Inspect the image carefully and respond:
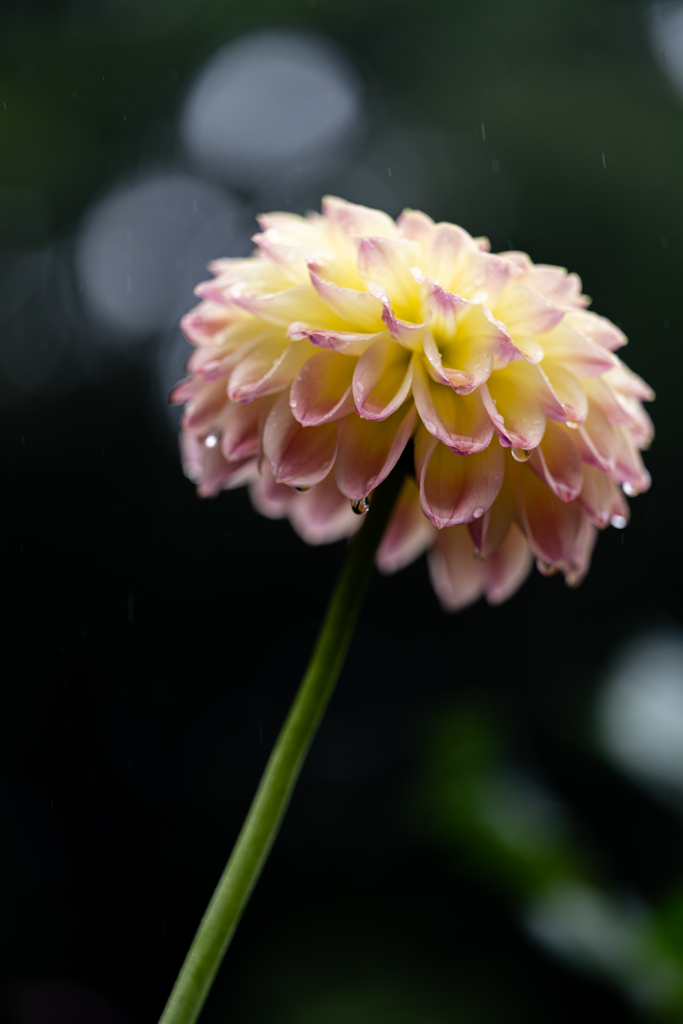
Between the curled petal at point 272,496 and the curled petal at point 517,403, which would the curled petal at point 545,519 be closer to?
the curled petal at point 517,403

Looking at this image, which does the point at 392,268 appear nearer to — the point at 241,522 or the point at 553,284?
the point at 553,284

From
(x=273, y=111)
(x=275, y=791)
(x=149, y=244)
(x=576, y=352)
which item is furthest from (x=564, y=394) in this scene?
(x=273, y=111)

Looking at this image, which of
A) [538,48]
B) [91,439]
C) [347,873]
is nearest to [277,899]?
[347,873]

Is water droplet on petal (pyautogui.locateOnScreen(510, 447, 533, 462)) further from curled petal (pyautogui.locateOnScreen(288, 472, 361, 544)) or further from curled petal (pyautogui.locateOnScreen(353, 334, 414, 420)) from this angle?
curled petal (pyautogui.locateOnScreen(288, 472, 361, 544))

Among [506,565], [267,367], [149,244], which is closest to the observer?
[267,367]

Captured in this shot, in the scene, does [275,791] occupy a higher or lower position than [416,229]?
lower
